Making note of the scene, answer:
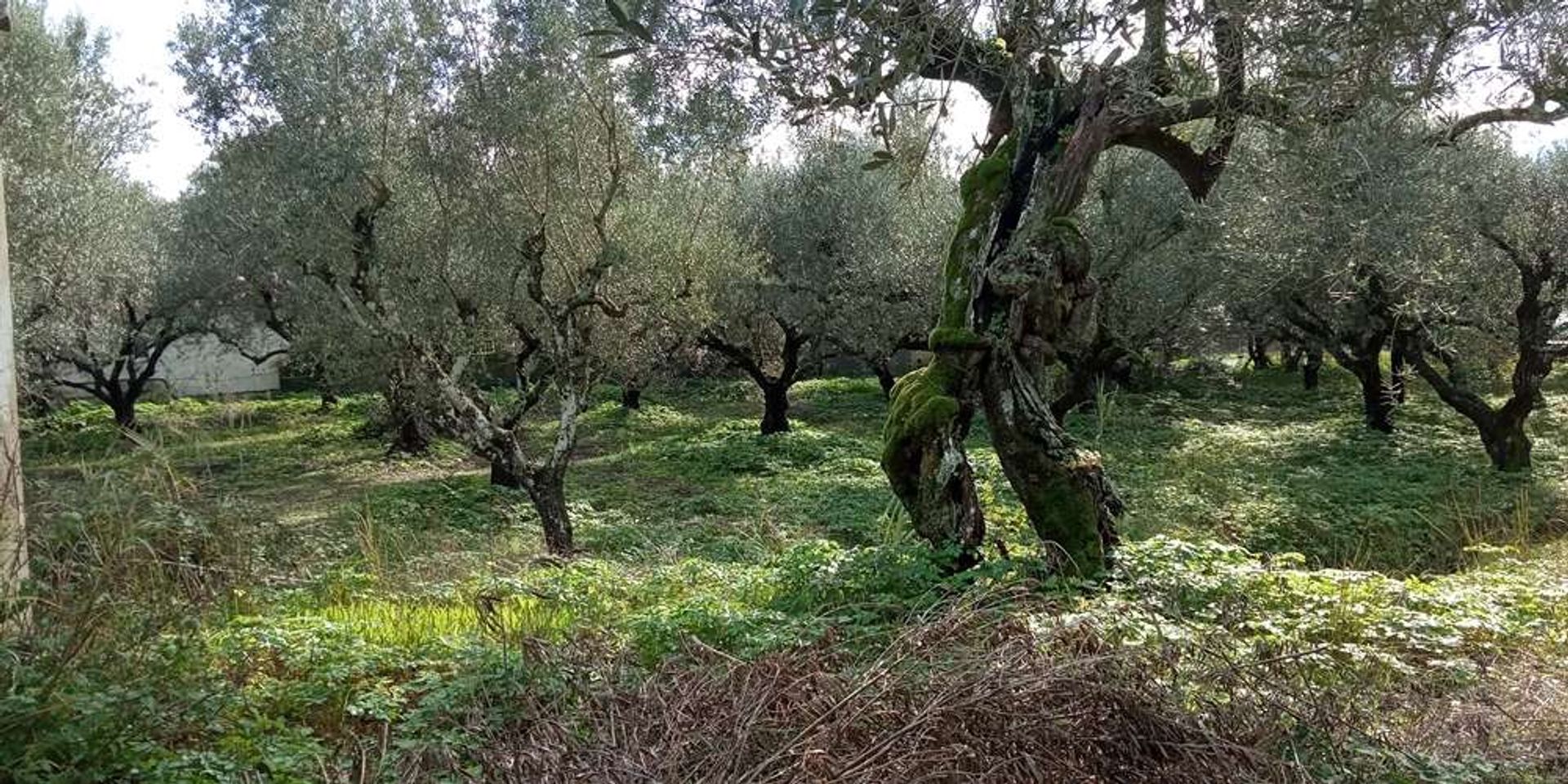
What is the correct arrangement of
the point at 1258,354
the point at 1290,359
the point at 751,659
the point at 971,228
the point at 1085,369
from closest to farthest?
the point at 751,659 → the point at 971,228 → the point at 1085,369 → the point at 1290,359 → the point at 1258,354

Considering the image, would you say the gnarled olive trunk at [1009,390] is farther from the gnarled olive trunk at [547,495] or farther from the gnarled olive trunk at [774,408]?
the gnarled olive trunk at [774,408]

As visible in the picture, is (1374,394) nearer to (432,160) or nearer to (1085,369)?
(1085,369)

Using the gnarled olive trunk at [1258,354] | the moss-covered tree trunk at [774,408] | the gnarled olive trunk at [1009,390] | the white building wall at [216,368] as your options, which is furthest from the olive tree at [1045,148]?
the white building wall at [216,368]

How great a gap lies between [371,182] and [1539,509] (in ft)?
37.2

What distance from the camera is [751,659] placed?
4098 millimetres

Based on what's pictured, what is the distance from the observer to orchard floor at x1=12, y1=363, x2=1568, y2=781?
3025mm

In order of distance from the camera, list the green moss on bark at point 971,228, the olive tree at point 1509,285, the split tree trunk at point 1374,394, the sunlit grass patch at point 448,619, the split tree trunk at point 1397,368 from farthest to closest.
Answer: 1. the split tree trunk at point 1374,394
2. the split tree trunk at point 1397,368
3. the olive tree at point 1509,285
4. the green moss on bark at point 971,228
5. the sunlit grass patch at point 448,619

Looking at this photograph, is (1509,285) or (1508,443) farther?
(1508,443)

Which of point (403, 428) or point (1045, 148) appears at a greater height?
point (1045, 148)

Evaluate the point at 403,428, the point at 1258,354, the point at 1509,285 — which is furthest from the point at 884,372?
the point at 1258,354

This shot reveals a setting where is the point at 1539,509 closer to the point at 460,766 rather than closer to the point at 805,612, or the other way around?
the point at 805,612

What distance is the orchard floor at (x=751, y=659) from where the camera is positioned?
3025 mm

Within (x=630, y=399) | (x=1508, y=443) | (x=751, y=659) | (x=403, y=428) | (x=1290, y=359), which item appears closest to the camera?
(x=751, y=659)

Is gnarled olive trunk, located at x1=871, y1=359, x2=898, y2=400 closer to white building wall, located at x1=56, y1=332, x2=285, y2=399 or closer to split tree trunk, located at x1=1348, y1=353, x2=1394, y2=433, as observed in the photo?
split tree trunk, located at x1=1348, y1=353, x2=1394, y2=433
